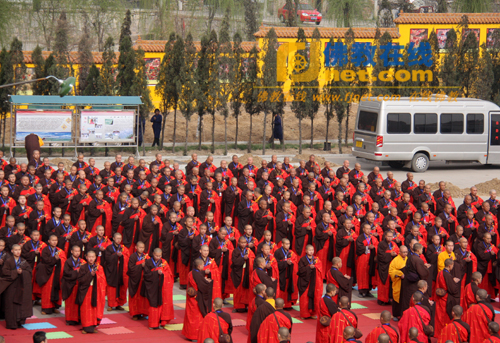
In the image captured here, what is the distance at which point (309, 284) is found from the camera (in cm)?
1267

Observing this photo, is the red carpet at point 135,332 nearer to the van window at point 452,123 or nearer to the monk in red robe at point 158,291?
the monk in red robe at point 158,291

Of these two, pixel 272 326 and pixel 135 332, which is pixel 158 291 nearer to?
pixel 135 332

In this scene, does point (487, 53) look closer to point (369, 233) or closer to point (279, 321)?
point (369, 233)

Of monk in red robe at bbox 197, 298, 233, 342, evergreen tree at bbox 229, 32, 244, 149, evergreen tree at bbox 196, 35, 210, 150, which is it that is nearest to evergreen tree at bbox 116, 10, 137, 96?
evergreen tree at bbox 196, 35, 210, 150

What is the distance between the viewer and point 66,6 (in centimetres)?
4362

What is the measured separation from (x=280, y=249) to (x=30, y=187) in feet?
23.2

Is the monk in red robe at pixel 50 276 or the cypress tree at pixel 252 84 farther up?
the cypress tree at pixel 252 84

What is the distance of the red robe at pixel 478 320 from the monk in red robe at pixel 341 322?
192 centimetres

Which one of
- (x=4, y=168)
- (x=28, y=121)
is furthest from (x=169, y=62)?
(x=4, y=168)

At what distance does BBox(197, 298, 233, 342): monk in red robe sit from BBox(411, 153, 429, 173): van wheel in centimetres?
1763

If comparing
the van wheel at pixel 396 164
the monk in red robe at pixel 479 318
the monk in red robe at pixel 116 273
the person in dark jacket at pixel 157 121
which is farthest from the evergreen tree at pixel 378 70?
the monk in red robe at pixel 479 318

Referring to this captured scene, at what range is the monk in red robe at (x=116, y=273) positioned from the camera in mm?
12750

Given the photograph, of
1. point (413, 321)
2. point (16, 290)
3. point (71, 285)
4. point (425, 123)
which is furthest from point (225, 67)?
point (413, 321)

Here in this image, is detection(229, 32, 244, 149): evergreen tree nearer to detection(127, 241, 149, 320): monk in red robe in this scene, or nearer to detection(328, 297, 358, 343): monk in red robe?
detection(127, 241, 149, 320): monk in red robe
